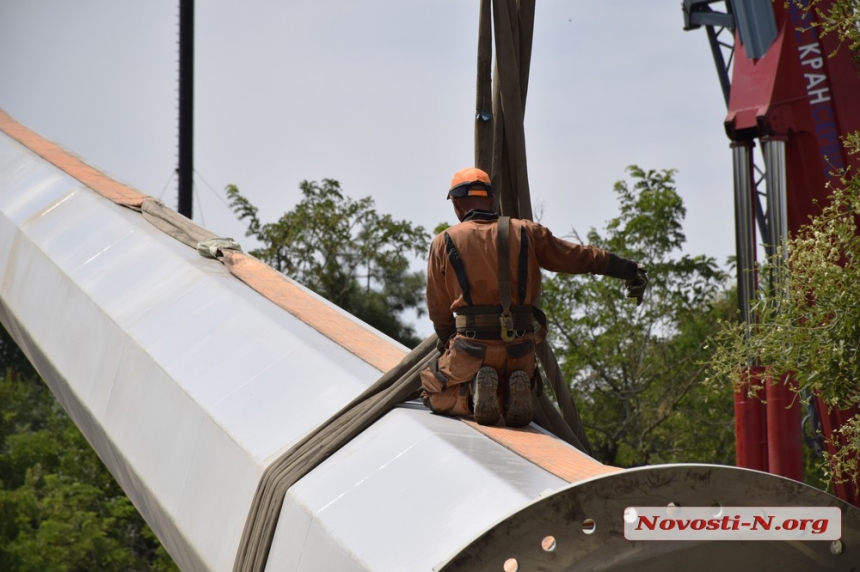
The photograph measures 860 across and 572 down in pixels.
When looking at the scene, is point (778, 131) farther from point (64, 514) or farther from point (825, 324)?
point (64, 514)

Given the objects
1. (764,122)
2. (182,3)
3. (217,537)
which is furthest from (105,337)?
(182,3)

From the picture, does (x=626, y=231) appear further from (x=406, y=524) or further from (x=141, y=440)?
(x=406, y=524)

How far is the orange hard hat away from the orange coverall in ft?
0.34

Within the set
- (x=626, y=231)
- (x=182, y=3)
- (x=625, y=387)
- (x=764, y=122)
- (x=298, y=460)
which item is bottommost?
(x=625, y=387)

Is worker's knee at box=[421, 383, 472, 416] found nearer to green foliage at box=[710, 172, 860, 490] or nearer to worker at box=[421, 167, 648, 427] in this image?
worker at box=[421, 167, 648, 427]

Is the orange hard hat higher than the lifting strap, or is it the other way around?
the orange hard hat

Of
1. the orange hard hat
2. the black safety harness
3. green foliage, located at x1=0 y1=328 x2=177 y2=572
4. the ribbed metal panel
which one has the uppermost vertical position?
the orange hard hat

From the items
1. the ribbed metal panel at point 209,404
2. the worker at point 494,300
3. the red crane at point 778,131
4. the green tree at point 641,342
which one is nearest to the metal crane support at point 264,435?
the ribbed metal panel at point 209,404

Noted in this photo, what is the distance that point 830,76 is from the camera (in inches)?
404

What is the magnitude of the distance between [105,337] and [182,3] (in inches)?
611

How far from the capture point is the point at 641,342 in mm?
18812

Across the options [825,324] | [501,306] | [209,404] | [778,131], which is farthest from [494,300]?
[778,131]

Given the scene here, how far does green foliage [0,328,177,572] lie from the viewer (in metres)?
19.6

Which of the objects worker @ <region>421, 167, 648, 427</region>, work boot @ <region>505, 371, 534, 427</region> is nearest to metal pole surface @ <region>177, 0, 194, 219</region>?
worker @ <region>421, 167, 648, 427</region>
